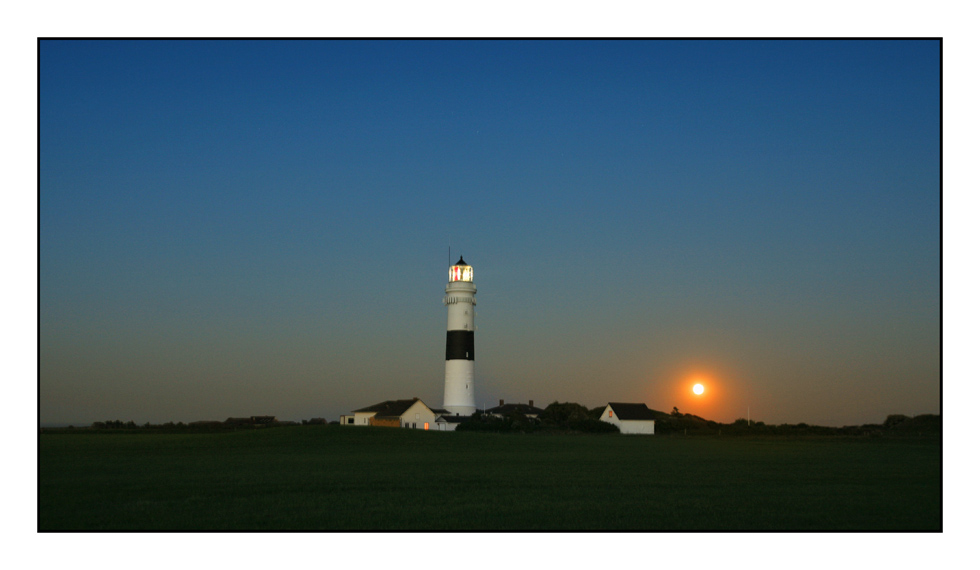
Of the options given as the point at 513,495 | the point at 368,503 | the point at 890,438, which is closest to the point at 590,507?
the point at 513,495

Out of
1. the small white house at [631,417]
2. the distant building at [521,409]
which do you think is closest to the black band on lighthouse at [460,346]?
the small white house at [631,417]

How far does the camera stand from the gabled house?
8588cm

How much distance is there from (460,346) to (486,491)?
5758cm

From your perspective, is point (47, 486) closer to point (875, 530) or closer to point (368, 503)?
point (368, 503)

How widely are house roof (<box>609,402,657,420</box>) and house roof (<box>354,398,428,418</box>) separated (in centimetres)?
2073

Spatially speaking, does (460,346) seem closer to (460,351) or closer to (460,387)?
(460,351)

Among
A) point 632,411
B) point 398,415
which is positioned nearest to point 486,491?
point 398,415

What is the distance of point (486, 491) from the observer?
1043 inches

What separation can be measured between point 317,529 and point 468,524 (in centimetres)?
347

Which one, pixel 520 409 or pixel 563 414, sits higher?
pixel 563 414

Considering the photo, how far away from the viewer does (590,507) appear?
22.9 m

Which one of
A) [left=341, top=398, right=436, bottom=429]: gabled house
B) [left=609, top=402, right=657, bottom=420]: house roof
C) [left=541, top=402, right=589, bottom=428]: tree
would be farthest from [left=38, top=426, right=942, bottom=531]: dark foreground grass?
[left=609, top=402, right=657, bottom=420]: house roof

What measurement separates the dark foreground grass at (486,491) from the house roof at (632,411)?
4212 cm

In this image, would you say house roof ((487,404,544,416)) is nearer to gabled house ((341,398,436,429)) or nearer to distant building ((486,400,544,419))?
distant building ((486,400,544,419))
